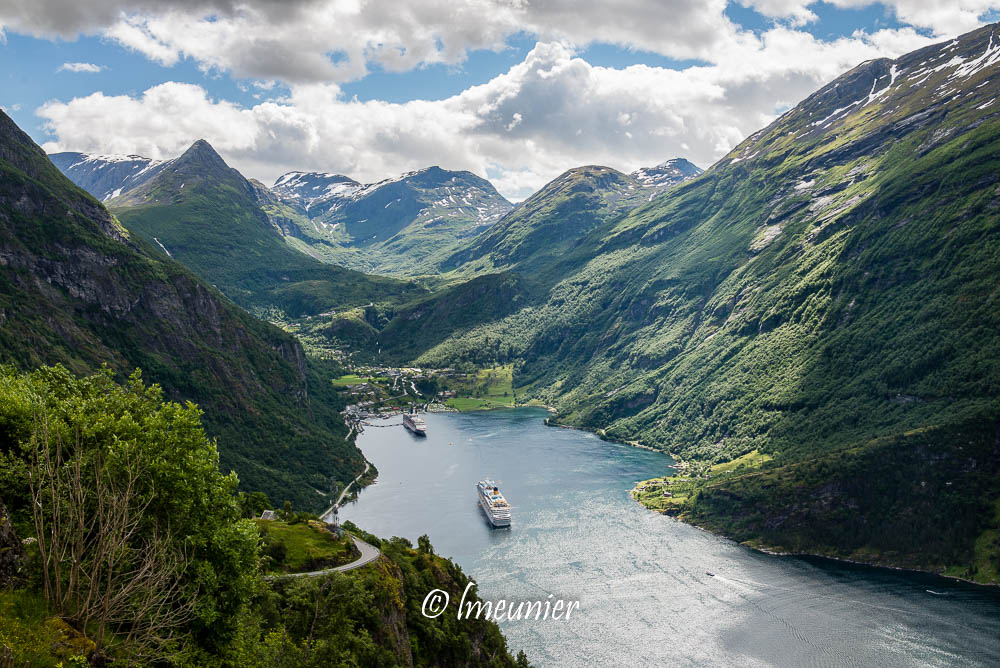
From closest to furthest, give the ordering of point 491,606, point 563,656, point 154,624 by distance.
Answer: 1. point 154,624
2. point 563,656
3. point 491,606

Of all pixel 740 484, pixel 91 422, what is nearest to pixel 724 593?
pixel 740 484

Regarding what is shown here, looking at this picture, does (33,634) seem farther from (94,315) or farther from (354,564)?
(94,315)

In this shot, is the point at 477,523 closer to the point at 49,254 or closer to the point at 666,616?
the point at 666,616

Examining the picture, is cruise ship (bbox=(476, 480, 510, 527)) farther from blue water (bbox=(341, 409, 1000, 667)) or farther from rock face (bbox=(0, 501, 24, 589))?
rock face (bbox=(0, 501, 24, 589))

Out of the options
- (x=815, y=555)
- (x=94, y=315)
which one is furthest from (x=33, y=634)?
(x=94, y=315)

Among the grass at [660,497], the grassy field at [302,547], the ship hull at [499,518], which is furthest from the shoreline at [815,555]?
the grassy field at [302,547]

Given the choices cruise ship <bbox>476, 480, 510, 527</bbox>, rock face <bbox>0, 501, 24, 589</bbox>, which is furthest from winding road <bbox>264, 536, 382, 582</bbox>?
cruise ship <bbox>476, 480, 510, 527</bbox>

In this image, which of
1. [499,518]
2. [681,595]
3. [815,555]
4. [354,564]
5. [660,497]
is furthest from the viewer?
[660,497]
